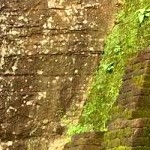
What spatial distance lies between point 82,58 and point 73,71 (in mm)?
232

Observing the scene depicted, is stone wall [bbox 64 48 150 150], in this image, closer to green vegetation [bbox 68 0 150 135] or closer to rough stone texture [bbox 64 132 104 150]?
rough stone texture [bbox 64 132 104 150]

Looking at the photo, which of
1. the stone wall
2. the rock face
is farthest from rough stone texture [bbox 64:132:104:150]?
the rock face

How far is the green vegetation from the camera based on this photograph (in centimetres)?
619

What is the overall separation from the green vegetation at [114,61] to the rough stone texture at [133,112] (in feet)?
1.04

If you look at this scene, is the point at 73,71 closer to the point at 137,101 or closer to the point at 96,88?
the point at 96,88

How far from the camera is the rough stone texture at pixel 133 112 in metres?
5.10

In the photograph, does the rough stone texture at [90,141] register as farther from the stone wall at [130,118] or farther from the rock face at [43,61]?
the rock face at [43,61]

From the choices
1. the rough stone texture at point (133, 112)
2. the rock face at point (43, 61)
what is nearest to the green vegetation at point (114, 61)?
the rock face at point (43, 61)

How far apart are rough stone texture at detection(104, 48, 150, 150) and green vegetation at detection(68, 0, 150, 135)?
1.04 feet

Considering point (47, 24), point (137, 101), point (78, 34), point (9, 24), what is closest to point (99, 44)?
point (78, 34)

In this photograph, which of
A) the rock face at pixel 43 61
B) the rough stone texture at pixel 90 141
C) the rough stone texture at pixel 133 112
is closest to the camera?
the rough stone texture at pixel 133 112

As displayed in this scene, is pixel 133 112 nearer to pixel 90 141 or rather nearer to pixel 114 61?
pixel 90 141

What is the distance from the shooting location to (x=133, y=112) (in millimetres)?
5270

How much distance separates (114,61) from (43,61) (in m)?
0.98
